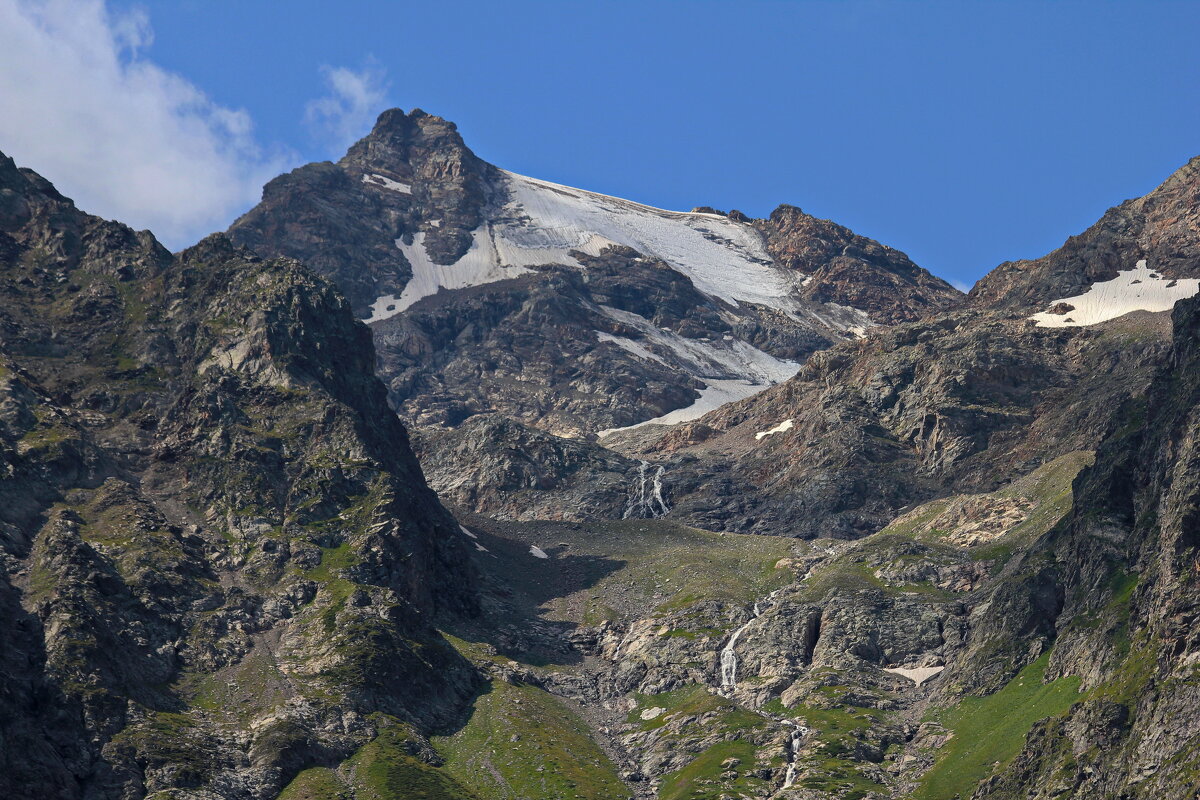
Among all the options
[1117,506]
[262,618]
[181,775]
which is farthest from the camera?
[262,618]

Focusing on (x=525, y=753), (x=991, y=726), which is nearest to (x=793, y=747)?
(x=991, y=726)

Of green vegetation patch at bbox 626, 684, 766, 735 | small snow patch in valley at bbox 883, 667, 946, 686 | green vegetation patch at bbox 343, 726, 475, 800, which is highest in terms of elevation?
green vegetation patch at bbox 343, 726, 475, 800

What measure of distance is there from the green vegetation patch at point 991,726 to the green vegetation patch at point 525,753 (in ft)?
135

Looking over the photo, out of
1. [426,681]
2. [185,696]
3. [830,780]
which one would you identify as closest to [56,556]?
[185,696]

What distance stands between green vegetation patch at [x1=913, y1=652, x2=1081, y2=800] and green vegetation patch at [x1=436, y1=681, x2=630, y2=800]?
135ft

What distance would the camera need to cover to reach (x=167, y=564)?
19600 centimetres

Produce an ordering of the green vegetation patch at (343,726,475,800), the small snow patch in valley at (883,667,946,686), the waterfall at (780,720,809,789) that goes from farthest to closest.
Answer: the small snow patch in valley at (883,667,946,686)
the waterfall at (780,720,809,789)
the green vegetation patch at (343,726,475,800)

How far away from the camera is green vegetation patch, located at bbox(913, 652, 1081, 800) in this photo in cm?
14425

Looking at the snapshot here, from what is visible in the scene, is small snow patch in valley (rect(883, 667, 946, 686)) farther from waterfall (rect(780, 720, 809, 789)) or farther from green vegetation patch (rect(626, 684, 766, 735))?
green vegetation patch (rect(626, 684, 766, 735))

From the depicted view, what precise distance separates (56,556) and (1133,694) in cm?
14089

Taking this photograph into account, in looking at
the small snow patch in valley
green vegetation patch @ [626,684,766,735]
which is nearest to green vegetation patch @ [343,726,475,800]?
green vegetation patch @ [626,684,766,735]

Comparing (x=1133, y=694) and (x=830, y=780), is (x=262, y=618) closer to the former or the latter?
(x=830, y=780)

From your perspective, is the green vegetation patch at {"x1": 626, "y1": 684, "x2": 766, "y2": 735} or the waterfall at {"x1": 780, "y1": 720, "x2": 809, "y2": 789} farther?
the green vegetation patch at {"x1": 626, "y1": 684, "x2": 766, "y2": 735}

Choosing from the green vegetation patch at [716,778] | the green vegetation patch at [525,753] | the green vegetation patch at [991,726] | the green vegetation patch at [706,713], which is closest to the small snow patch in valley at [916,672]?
the green vegetation patch at [991,726]
